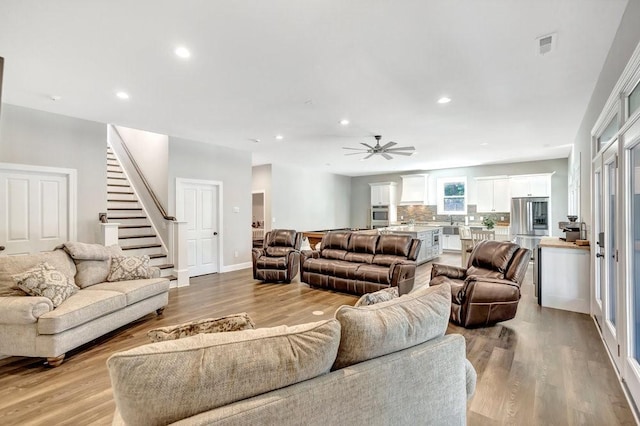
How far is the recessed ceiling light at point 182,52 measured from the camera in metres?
2.75

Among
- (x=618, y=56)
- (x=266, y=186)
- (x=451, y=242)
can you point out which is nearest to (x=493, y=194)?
(x=451, y=242)

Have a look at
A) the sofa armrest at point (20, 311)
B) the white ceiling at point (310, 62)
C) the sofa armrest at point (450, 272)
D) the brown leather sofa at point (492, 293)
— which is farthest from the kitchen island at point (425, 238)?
the sofa armrest at point (20, 311)

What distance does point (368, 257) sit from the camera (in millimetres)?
5242

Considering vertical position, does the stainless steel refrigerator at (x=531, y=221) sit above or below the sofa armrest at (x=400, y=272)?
above

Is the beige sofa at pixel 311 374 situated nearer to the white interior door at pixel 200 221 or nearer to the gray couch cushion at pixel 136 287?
the gray couch cushion at pixel 136 287

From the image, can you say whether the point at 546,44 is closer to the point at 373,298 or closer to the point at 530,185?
the point at 373,298

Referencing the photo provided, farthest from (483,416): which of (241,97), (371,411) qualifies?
(241,97)

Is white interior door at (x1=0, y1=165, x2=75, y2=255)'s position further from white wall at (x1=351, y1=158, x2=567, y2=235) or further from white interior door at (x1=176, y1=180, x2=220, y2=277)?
white wall at (x1=351, y1=158, x2=567, y2=235)

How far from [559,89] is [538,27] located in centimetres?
162

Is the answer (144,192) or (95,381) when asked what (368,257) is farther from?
(144,192)

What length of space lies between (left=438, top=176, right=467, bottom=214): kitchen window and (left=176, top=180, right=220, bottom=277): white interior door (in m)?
6.99

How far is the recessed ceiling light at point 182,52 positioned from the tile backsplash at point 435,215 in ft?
29.4

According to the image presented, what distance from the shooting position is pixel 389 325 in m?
1.31

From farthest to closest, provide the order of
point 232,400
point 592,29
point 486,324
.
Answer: point 486,324
point 592,29
point 232,400
